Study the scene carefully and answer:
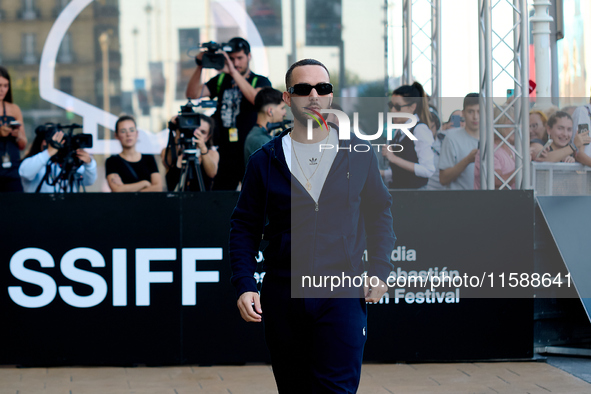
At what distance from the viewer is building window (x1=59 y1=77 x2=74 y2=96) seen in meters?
10.9

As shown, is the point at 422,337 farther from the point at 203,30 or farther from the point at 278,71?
the point at 203,30

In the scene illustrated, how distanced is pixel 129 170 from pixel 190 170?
2.90 feet

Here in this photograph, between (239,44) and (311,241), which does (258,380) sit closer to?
(311,241)

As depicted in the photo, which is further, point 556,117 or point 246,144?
point 556,117

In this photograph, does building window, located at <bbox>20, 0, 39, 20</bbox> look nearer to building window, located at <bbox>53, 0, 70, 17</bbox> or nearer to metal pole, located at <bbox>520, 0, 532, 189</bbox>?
building window, located at <bbox>53, 0, 70, 17</bbox>

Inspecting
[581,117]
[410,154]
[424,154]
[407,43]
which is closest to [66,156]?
[410,154]

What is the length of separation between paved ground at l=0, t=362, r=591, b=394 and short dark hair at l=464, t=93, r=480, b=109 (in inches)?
109

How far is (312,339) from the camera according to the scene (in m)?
3.08

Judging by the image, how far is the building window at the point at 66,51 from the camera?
10.9 metres

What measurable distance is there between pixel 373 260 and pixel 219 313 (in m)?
3.17

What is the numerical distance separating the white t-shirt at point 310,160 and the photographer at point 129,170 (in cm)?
467

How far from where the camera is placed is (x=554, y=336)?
671 centimetres

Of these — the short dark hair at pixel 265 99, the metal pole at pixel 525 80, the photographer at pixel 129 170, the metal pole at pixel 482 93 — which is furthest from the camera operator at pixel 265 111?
the metal pole at pixel 525 80

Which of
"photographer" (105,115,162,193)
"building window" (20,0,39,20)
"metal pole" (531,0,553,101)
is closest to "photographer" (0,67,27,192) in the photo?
"photographer" (105,115,162,193)
